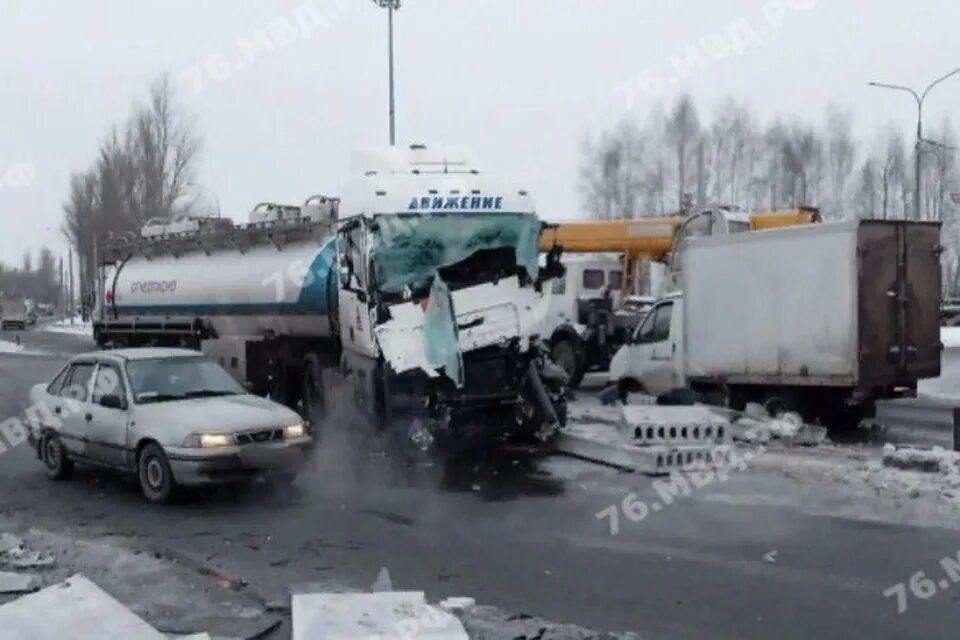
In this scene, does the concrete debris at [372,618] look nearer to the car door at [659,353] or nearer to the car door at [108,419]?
the car door at [108,419]

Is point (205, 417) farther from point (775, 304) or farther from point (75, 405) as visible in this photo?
point (775, 304)

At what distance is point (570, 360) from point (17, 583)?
15.9 m

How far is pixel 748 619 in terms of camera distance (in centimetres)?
659

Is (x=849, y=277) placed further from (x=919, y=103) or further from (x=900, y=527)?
(x=919, y=103)

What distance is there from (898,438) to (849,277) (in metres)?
2.49

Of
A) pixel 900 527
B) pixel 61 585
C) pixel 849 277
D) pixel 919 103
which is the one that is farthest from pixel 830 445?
pixel 919 103

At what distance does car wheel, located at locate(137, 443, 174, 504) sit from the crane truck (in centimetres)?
1133

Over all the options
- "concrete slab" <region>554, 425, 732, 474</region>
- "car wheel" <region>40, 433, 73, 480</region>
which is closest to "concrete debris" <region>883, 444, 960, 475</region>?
"concrete slab" <region>554, 425, 732, 474</region>

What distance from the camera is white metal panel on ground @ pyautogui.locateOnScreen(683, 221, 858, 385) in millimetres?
13828

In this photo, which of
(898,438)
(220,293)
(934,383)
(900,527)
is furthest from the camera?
(934,383)

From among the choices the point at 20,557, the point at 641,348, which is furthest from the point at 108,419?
the point at 641,348

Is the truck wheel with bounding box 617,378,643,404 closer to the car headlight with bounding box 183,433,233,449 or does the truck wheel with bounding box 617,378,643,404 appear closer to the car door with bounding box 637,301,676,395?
the car door with bounding box 637,301,676,395

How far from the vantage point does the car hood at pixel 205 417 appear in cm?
1055

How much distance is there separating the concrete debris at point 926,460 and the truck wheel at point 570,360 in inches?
427
